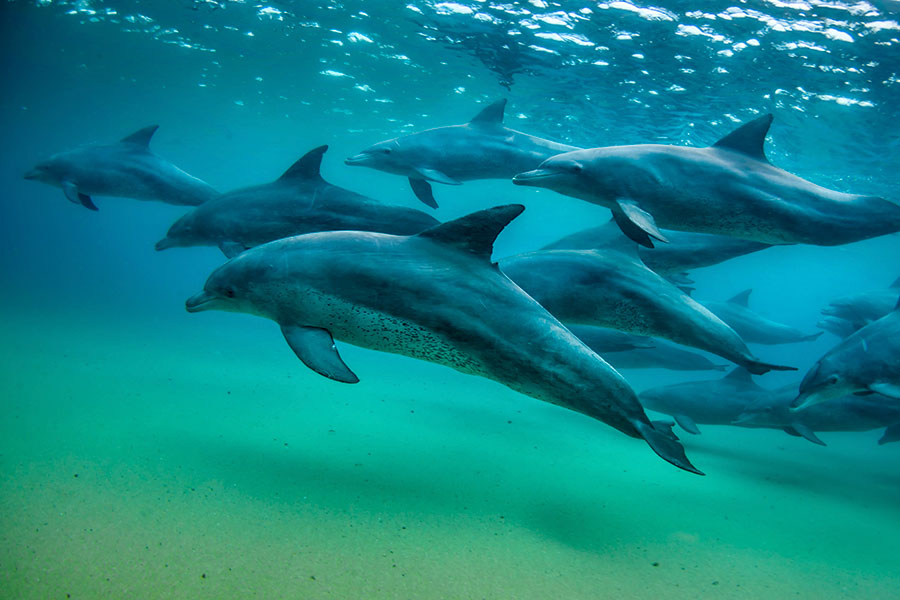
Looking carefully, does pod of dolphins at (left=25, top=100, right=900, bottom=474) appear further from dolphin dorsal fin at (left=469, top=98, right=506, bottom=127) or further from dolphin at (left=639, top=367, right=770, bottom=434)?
dolphin at (left=639, top=367, right=770, bottom=434)

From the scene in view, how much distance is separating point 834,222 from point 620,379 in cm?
334

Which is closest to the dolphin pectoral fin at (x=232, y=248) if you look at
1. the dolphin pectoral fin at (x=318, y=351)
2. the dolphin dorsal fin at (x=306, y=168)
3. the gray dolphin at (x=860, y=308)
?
the dolphin dorsal fin at (x=306, y=168)

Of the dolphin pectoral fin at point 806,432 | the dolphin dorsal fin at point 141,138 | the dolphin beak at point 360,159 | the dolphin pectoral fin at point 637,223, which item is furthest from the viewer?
the dolphin dorsal fin at point 141,138

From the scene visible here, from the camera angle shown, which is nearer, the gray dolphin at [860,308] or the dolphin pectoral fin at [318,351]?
the dolphin pectoral fin at [318,351]

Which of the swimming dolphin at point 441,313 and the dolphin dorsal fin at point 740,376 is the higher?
the swimming dolphin at point 441,313

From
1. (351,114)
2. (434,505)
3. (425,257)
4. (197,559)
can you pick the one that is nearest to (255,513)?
(197,559)

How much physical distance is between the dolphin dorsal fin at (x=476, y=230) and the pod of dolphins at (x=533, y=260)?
0.04 ft

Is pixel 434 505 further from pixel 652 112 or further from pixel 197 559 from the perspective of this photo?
pixel 652 112

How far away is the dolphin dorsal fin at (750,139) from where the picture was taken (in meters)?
5.61

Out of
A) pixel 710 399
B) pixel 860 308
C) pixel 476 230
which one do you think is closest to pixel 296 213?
pixel 476 230

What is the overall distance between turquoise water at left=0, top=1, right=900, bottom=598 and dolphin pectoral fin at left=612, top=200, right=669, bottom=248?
312 centimetres

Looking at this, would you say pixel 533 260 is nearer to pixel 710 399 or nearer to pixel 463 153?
pixel 463 153

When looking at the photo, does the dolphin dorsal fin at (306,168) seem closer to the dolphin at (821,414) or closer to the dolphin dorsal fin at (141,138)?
the dolphin dorsal fin at (141,138)

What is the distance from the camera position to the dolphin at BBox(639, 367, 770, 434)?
1016 cm
